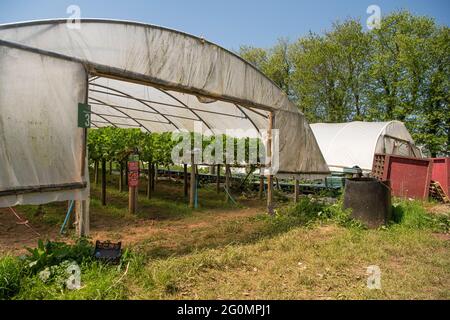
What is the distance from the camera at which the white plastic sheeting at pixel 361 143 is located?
45.0 ft

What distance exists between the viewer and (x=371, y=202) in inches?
245

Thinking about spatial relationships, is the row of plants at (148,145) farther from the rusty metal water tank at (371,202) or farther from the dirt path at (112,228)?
the rusty metal water tank at (371,202)

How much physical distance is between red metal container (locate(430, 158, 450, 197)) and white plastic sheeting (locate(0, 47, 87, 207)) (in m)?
9.75

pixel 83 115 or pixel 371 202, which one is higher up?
pixel 83 115

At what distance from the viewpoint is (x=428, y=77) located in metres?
20.1

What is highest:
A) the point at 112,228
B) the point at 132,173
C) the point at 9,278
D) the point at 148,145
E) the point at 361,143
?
the point at 361,143

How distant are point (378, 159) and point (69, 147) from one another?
Answer: 8.76m

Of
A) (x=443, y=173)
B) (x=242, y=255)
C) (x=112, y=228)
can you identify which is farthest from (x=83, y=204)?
(x=443, y=173)

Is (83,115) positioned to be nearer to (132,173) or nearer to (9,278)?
(9,278)

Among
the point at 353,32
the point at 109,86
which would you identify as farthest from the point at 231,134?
the point at 353,32

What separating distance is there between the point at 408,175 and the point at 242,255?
6.70m

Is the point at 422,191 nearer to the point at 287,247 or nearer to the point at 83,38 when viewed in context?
the point at 287,247

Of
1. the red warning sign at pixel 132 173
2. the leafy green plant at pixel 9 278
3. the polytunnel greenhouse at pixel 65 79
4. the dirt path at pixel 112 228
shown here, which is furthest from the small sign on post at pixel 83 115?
the red warning sign at pixel 132 173

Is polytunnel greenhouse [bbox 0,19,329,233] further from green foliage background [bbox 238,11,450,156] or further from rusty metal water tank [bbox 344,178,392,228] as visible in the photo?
green foliage background [bbox 238,11,450,156]
